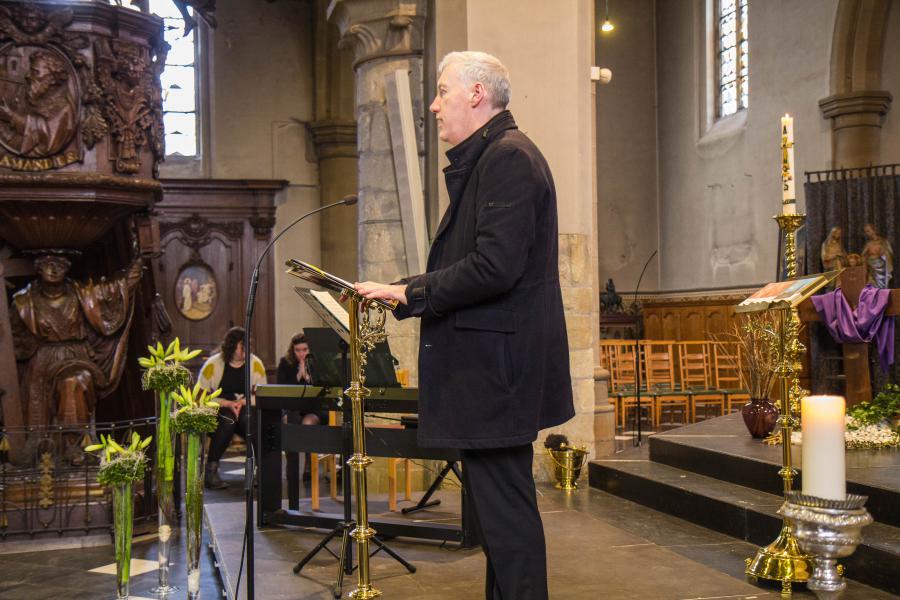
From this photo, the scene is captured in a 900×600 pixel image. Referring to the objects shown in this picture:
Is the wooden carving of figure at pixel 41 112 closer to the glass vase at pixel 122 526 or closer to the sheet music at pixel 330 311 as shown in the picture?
the sheet music at pixel 330 311

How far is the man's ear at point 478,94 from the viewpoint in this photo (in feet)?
9.02

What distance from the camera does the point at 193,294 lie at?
1338cm

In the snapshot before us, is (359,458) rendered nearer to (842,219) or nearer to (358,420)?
(358,420)

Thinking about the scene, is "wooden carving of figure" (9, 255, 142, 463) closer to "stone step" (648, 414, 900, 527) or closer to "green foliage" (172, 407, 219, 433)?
"green foliage" (172, 407, 219, 433)

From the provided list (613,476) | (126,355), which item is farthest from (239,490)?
(613,476)

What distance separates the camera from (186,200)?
13430mm

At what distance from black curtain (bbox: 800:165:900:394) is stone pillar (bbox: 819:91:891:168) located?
39cm

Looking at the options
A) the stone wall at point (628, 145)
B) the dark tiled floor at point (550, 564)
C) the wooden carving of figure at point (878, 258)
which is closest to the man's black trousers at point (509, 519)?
the dark tiled floor at point (550, 564)

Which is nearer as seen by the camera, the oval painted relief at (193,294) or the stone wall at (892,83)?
the stone wall at (892,83)

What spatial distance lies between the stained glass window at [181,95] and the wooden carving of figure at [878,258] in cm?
854

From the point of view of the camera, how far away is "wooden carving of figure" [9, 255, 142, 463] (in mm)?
6461

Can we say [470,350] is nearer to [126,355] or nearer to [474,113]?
[474,113]

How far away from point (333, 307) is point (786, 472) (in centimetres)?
188

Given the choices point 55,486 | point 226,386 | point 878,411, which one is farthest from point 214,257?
point 878,411
